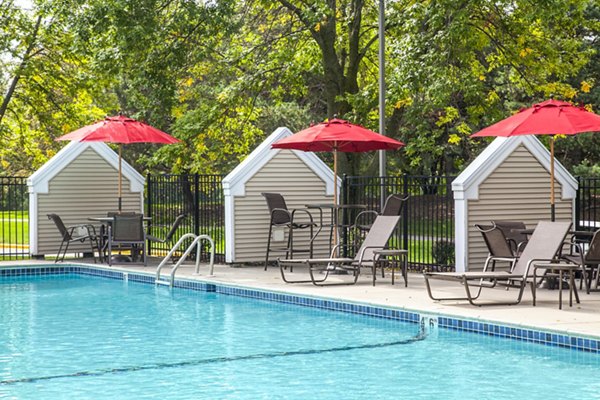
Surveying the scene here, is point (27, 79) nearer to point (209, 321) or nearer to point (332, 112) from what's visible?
point (332, 112)

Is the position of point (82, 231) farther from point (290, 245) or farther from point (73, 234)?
point (290, 245)

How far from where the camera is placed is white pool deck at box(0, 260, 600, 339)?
30.2 ft

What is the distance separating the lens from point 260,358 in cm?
862

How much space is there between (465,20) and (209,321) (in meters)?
8.83

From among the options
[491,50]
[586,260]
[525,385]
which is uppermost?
[491,50]

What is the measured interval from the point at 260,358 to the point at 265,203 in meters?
8.01

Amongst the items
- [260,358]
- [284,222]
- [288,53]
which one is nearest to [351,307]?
[260,358]

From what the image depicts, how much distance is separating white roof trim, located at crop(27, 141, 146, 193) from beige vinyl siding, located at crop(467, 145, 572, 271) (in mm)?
7379

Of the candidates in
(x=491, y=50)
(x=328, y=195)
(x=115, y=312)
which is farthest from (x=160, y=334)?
(x=491, y=50)

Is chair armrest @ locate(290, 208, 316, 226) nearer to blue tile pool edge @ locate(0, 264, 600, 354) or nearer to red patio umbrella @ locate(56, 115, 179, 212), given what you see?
blue tile pool edge @ locate(0, 264, 600, 354)

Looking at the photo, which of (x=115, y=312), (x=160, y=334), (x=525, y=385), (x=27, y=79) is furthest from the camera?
(x=27, y=79)

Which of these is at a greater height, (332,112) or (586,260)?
(332,112)

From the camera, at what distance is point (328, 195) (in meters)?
17.1

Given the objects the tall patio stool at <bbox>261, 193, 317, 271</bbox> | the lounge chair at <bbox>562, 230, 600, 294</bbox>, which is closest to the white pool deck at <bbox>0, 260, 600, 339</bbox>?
the lounge chair at <bbox>562, 230, 600, 294</bbox>
